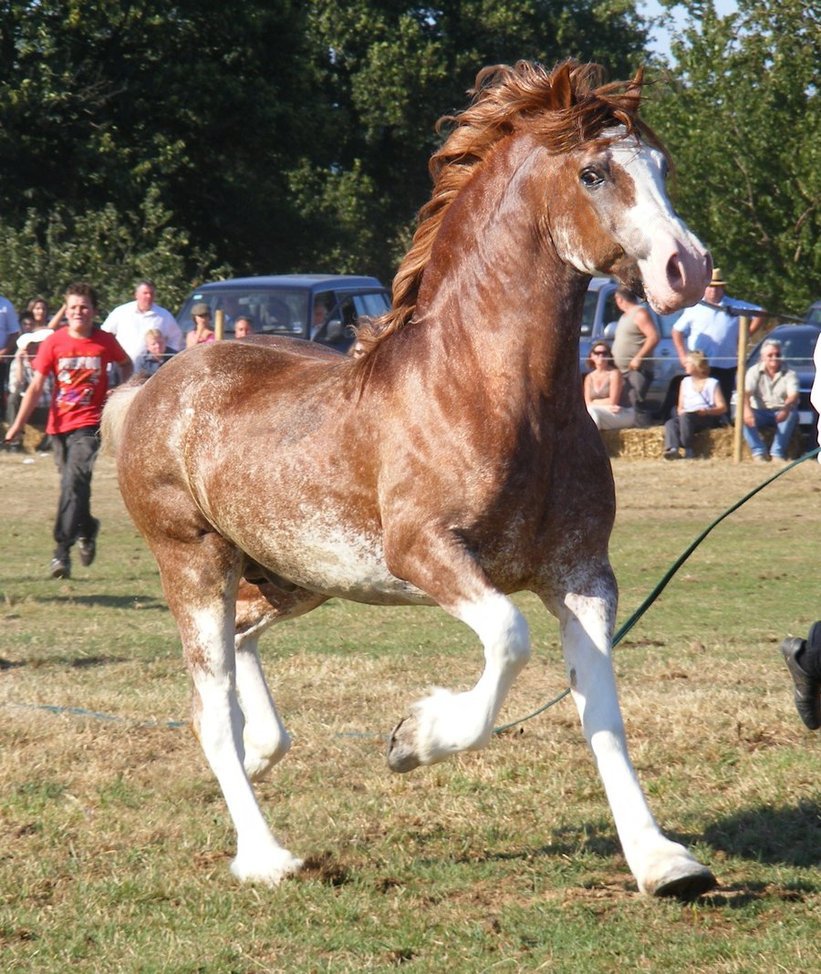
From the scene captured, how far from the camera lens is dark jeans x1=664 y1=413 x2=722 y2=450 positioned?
17734mm

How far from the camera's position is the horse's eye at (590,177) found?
13.8 ft

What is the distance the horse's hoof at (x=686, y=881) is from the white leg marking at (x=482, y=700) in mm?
625

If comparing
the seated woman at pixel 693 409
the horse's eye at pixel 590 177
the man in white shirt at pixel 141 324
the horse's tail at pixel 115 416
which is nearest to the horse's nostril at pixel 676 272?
the horse's eye at pixel 590 177

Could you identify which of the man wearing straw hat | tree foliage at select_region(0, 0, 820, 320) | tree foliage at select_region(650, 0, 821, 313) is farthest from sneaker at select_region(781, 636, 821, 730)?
tree foliage at select_region(650, 0, 821, 313)

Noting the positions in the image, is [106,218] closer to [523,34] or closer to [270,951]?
[523,34]

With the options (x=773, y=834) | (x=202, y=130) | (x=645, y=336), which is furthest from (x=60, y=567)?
(x=202, y=130)

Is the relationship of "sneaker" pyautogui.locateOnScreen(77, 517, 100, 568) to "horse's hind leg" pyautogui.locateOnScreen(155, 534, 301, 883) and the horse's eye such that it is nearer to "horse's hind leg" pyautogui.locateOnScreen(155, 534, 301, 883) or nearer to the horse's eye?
"horse's hind leg" pyautogui.locateOnScreen(155, 534, 301, 883)

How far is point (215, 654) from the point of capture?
5121mm

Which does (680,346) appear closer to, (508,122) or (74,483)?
(74,483)

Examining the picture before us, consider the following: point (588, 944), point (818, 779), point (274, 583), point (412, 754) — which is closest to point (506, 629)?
point (412, 754)

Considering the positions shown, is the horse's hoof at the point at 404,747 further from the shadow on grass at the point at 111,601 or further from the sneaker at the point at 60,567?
the sneaker at the point at 60,567

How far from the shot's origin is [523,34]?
144 feet

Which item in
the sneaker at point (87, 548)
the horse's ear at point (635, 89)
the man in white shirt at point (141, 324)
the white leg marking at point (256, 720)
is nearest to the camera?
the horse's ear at point (635, 89)

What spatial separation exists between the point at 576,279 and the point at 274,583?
5.53 ft
